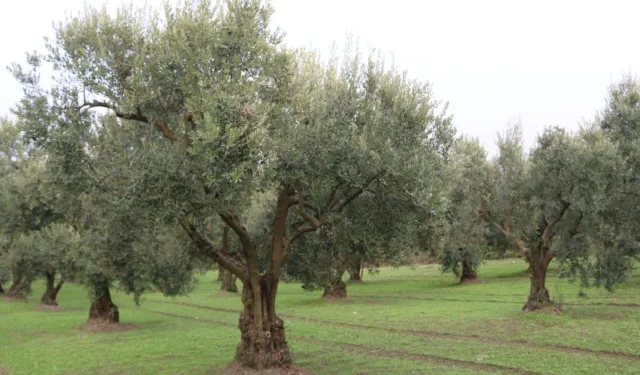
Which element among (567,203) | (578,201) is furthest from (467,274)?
(578,201)

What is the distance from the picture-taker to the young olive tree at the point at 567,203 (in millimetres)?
26203

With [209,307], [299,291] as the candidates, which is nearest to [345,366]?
[209,307]

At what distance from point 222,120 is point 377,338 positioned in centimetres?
1675

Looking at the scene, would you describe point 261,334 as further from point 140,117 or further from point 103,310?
point 103,310

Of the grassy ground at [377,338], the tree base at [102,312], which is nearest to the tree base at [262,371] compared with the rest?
the grassy ground at [377,338]

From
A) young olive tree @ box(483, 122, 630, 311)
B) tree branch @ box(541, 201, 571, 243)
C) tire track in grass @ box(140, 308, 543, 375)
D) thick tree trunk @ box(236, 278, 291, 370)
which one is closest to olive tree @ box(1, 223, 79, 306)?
tire track in grass @ box(140, 308, 543, 375)

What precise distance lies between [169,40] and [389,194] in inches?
303

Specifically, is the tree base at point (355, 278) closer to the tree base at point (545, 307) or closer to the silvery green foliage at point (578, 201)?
the silvery green foliage at point (578, 201)

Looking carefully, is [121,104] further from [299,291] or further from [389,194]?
[299,291]

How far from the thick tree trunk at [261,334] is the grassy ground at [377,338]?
1.74m

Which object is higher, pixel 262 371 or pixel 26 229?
pixel 26 229

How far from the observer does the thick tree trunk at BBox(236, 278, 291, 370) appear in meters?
17.8

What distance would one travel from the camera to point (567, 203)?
28.6m

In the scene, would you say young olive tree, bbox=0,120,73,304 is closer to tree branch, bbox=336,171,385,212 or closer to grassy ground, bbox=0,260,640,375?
grassy ground, bbox=0,260,640,375
